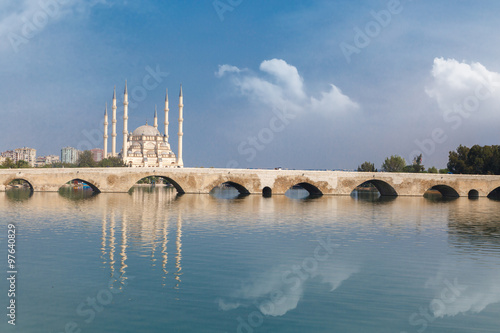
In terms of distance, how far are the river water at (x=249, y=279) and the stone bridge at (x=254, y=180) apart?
21403 millimetres

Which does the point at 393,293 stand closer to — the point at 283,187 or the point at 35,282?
the point at 35,282

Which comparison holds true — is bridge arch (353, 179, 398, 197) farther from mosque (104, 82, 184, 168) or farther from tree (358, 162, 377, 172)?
mosque (104, 82, 184, 168)

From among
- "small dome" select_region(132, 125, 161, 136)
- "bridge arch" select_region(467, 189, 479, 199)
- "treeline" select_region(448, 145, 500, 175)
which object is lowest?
"bridge arch" select_region(467, 189, 479, 199)

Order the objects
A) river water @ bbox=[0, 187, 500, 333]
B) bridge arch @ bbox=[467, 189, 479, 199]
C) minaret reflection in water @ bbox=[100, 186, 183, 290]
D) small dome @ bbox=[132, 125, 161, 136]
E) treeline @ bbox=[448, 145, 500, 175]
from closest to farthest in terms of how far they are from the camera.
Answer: river water @ bbox=[0, 187, 500, 333]
minaret reflection in water @ bbox=[100, 186, 183, 290]
bridge arch @ bbox=[467, 189, 479, 199]
treeline @ bbox=[448, 145, 500, 175]
small dome @ bbox=[132, 125, 161, 136]

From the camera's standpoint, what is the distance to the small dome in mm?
94500

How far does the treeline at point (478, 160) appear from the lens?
2143 inches

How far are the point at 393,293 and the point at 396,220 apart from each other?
12.9 meters

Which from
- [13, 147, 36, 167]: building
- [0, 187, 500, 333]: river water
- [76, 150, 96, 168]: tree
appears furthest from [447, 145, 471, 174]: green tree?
[13, 147, 36, 167]: building

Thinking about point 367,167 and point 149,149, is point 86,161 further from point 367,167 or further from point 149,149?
point 367,167

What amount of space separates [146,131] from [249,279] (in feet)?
288

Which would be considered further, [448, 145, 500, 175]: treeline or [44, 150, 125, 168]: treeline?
[44, 150, 125, 168]: treeline

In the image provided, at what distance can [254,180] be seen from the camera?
42.0 metres

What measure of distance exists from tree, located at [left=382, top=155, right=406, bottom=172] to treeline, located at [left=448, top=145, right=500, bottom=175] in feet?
40.5

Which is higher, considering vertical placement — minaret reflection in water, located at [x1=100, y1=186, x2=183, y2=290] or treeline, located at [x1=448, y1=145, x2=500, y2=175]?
treeline, located at [x1=448, y1=145, x2=500, y2=175]
